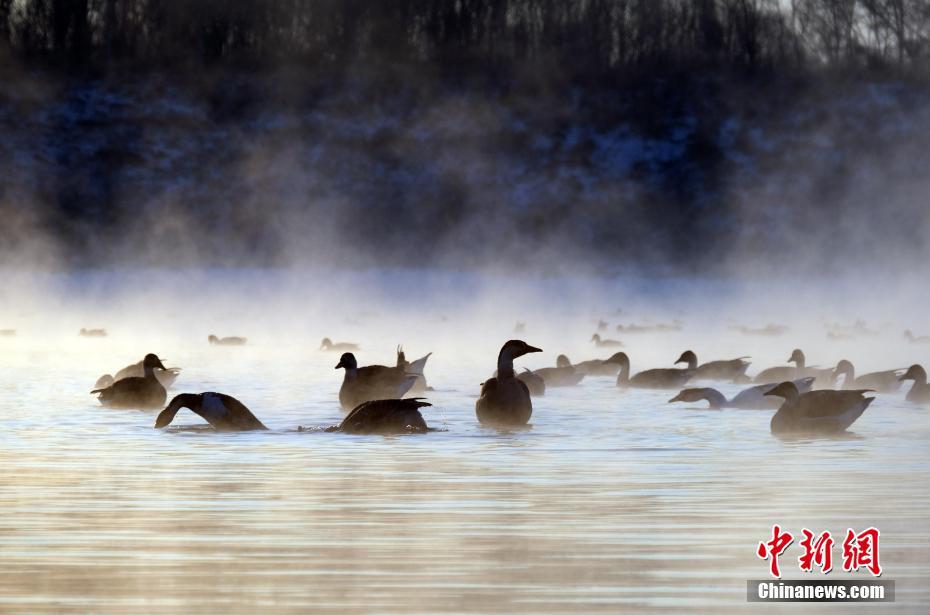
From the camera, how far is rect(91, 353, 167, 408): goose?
17172 millimetres

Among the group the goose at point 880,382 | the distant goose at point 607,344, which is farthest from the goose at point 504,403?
the distant goose at point 607,344

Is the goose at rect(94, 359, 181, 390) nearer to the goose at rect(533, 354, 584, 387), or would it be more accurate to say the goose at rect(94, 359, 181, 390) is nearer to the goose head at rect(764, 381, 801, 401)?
the goose at rect(533, 354, 584, 387)

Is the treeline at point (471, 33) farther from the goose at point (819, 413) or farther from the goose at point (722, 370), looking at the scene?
the goose at point (819, 413)

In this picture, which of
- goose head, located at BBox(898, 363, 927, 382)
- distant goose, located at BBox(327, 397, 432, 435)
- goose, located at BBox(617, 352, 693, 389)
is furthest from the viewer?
goose, located at BBox(617, 352, 693, 389)

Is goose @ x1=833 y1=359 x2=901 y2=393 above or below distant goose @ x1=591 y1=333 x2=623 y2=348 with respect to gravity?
below

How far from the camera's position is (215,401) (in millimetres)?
14836

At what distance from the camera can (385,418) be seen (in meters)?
14.5

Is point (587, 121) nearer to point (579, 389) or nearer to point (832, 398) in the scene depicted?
point (579, 389)

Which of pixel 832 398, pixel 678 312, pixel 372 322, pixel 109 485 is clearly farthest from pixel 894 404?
pixel 678 312

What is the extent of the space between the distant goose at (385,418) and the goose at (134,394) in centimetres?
328

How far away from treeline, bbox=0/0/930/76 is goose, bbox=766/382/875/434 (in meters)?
45.9

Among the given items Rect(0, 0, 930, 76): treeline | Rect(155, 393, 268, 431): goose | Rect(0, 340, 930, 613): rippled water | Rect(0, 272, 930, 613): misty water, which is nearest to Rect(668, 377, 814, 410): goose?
Rect(0, 272, 930, 613): misty water

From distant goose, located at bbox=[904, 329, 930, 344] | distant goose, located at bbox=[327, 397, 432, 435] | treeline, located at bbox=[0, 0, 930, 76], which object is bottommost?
distant goose, located at bbox=[327, 397, 432, 435]

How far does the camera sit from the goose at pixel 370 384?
1744 cm
